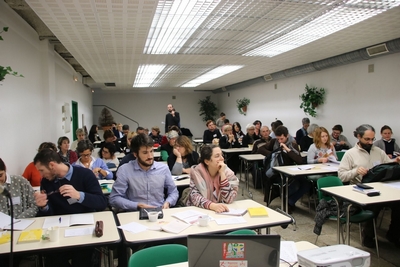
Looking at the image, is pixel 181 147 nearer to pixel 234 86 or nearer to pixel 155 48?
pixel 155 48

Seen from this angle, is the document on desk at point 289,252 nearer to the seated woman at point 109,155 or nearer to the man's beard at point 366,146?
the man's beard at point 366,146

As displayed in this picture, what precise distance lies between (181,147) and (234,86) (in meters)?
9.61

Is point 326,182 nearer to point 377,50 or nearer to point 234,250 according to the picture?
point 234,250

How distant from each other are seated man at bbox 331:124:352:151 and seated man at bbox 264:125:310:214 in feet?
7.98

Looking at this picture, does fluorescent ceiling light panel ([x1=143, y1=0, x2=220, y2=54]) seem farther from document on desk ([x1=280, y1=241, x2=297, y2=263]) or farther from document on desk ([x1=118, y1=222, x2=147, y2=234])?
document on desk ([x1=280, y1=241, x2=297, y2=263])

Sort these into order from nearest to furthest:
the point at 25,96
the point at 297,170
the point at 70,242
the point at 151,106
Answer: the point at 70,242, the point at 297,170, the point at 25,96, the point at 151,106

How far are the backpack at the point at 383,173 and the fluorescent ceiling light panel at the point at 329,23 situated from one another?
2058 mm

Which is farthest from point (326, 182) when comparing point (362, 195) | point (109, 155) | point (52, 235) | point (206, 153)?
point (109, 155)

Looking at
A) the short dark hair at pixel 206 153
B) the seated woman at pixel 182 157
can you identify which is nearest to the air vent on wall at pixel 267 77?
the seated woman at pixel 182 157

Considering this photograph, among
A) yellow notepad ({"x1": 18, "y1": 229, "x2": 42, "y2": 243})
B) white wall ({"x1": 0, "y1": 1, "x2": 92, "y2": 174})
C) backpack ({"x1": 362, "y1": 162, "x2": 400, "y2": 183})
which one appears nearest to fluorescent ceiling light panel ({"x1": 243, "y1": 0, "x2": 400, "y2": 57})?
backpack ({"x1": 362, "y1": 162, "x2": 400, "y2": 183})

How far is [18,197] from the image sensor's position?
290 cm

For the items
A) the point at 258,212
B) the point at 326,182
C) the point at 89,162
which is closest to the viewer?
the point at 258,212

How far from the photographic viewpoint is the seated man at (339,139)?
741 cm

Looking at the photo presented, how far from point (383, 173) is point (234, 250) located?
131 inches
